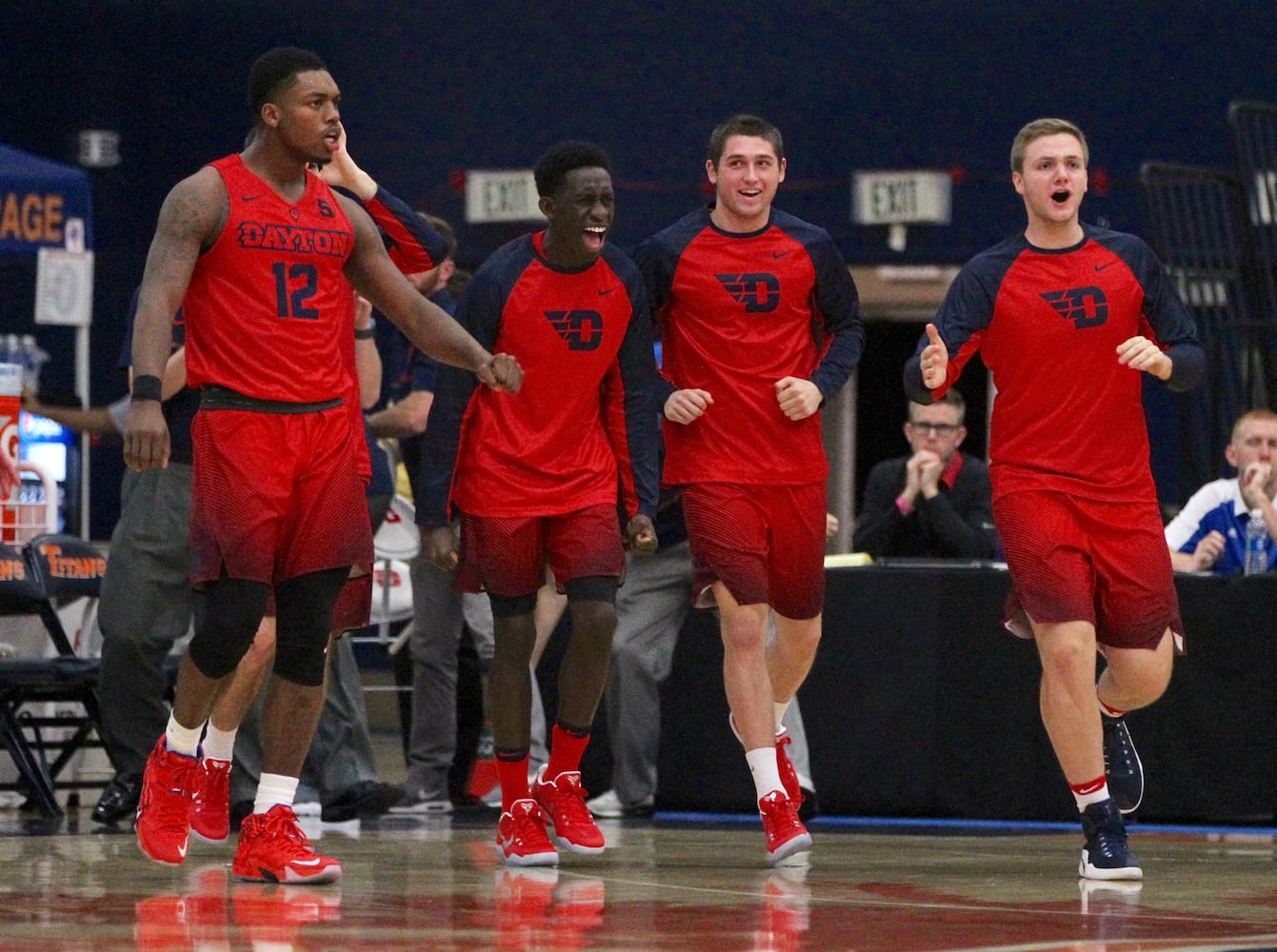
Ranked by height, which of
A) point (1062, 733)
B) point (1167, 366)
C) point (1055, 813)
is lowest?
point (1055, 813)

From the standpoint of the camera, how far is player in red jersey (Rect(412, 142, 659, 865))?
6.48 m

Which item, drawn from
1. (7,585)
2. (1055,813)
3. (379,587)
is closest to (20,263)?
(379,587)

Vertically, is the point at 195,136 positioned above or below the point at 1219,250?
above

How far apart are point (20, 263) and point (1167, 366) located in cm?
841

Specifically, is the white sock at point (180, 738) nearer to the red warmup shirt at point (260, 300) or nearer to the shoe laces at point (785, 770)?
the red warmup shirt at point (260, 300)

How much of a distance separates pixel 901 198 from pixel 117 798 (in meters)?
7.89

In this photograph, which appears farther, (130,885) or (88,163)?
(88,163)

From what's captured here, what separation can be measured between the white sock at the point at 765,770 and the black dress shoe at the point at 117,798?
228 cm

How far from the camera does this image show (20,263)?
12.9 m

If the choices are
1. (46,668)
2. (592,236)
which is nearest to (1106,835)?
(592,236)

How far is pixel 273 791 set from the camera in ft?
18.9

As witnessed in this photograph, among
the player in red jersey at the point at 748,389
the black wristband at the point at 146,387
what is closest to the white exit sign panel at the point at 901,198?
the player in red jersey at the point at 748,389

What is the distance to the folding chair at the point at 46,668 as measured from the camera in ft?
26.3

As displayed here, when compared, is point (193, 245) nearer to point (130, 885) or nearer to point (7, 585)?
point (130, 885)
